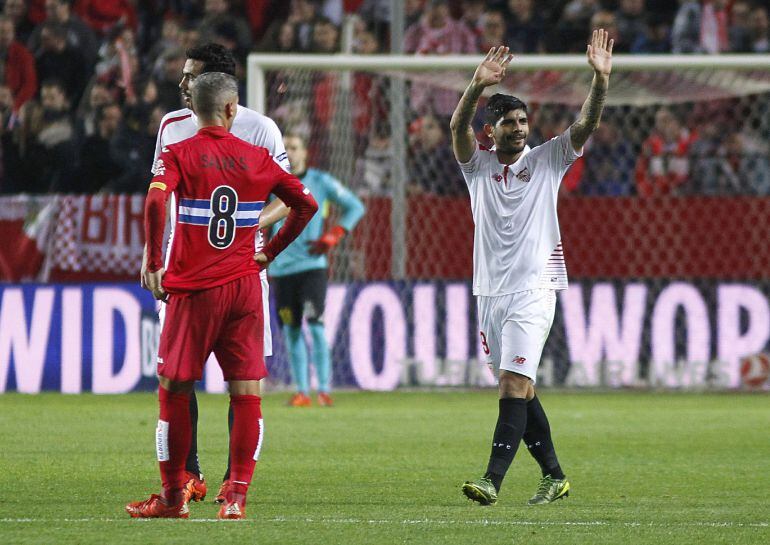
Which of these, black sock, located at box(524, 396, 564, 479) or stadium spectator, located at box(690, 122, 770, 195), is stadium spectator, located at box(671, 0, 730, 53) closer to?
stadium spectator, located at box(690, 122, 770, 195)

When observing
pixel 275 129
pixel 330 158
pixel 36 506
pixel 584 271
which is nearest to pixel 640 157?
pixel 584 271

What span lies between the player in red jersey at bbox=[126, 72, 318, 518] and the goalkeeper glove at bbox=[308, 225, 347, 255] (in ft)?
20.2

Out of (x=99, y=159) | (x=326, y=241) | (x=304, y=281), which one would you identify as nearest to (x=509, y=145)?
(x=326, y=241)

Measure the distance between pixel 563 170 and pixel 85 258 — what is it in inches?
317

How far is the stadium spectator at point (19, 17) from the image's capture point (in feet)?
59.5

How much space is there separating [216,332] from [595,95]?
2.20 meters

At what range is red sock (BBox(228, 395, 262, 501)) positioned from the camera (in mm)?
5875

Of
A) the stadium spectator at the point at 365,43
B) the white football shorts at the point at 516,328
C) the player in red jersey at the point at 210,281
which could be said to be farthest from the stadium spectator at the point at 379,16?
the player in red jersey at the point at 210,281

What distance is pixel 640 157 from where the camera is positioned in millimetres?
15219

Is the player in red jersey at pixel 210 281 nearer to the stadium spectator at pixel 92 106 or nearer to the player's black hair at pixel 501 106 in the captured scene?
the player's black hair at pixel 501 106

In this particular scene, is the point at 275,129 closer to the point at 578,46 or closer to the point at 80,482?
the point at 80,482

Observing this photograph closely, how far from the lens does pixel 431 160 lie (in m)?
15.3

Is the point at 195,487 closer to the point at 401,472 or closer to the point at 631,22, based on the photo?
the point at 401,472

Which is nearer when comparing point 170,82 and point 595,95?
point 595,95
